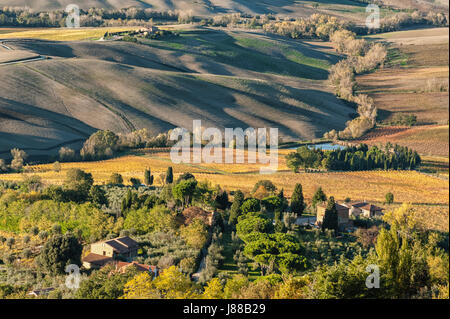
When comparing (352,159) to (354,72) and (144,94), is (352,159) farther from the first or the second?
(354,72)

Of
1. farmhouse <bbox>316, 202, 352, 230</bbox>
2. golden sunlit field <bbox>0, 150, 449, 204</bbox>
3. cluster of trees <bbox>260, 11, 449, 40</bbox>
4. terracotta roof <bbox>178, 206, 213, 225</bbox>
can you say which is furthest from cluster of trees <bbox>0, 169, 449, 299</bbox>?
cluster of trees <bbox>260, 11, 449, 40</bbox>

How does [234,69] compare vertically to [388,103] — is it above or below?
above

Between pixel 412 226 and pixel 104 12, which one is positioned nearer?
pixel 412 226

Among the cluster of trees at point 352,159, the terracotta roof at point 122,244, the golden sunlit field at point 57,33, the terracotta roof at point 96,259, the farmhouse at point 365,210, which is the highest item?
the golden sunlit field at point 57,33

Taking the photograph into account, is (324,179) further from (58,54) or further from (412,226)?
(58,54)

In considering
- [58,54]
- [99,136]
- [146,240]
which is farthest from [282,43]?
[146,240]

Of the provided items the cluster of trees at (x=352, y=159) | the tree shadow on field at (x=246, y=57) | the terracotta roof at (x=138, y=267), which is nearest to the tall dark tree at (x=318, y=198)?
the cluster of trees at (x=352, y=159)

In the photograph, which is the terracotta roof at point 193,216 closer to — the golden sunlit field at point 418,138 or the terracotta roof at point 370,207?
the terracotta roof at point 370,207

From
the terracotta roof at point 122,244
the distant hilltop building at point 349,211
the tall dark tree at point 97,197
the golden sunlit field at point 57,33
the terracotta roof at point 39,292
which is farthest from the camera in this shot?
the golden sunlit field at point 57,33
